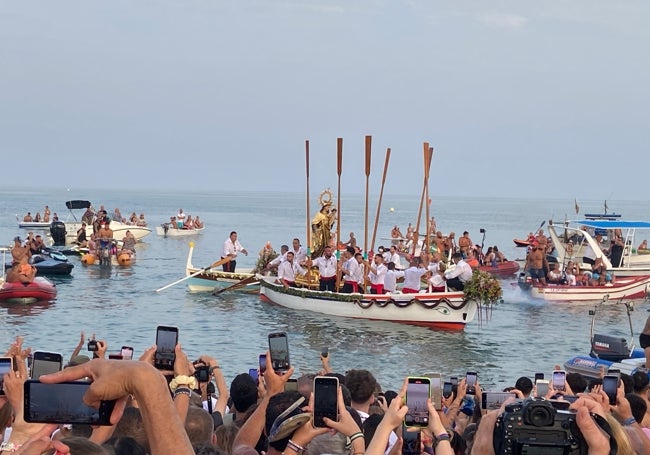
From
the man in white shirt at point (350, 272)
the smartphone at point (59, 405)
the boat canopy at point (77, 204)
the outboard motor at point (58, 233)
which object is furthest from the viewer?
the boat canopy at point (77, 204)

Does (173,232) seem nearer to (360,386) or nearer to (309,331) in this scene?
(309,331)

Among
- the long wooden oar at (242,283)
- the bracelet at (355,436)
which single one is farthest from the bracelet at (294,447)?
the long wooden oar at (242,283)

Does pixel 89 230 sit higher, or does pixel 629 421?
pixel 629 421

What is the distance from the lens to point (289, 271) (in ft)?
87.1

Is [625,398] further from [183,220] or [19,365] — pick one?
[183,220]

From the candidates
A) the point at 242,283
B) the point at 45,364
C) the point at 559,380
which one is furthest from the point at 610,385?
the point at 242,283

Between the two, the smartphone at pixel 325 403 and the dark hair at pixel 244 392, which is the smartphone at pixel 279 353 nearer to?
the dark hair at pixel 244 392

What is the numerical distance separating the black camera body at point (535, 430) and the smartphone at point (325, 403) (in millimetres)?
812

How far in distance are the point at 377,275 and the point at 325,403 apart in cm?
2094

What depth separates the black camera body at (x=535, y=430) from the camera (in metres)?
3.56

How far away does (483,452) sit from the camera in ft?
13.0

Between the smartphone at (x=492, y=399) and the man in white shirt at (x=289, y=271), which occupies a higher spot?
the smartphone at (x=492, y=399)

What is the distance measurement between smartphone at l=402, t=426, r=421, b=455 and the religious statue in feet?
68.3

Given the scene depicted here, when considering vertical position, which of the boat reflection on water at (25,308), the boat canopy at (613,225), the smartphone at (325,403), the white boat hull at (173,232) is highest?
the smartphone at (325,403)
